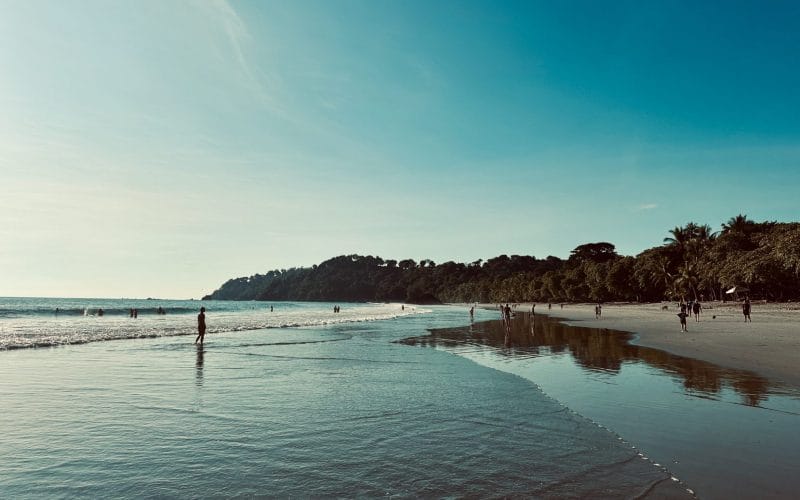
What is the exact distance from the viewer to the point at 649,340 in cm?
2966

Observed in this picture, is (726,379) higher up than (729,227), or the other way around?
(729,227)

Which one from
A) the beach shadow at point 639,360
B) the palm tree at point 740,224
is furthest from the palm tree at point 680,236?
the beach shadow at point 639,360

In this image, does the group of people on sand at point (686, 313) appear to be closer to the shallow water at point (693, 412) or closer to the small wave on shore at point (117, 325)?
the shallow water at point (693, 412)

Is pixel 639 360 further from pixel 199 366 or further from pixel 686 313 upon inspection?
pixel 686 313

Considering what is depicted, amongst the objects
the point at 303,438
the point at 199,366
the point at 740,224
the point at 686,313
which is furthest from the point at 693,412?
the point at 740,224

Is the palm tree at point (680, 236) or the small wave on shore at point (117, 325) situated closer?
the small wave on shore at point (117, 325)

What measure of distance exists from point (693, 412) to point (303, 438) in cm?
878

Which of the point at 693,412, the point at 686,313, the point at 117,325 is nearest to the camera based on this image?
the point at 693,412

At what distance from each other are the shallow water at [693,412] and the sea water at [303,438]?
61 centimetres

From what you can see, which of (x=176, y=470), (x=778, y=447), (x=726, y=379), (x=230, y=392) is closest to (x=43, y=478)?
(x=176, y=470)

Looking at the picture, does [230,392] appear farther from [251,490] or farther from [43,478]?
[251,490]

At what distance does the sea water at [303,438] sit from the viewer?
7027 millimetres

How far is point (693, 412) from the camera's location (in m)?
11.0

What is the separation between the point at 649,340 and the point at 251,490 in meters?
28.9
